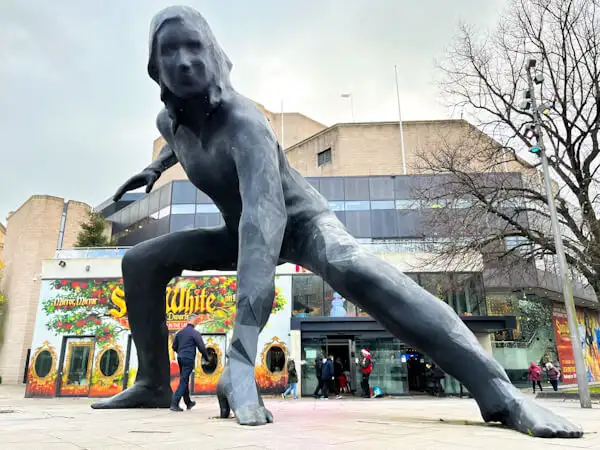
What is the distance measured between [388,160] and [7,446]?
3166 cm

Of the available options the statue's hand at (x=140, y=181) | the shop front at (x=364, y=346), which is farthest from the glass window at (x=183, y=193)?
the statue's hand at (x=140, y=181)

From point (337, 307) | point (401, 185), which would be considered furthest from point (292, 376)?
point (401, 185)

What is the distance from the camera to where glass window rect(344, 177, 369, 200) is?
87.0 feet

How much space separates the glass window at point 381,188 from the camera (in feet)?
86.5

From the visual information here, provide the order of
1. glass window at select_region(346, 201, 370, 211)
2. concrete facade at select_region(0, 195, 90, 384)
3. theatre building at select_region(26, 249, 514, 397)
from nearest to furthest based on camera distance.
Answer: theatre building at select_region(26, 249, 514, 397) < glass window at select_region(346, 201, 370, 211) < concrete facade at select_region(0, 195, 90, 384)

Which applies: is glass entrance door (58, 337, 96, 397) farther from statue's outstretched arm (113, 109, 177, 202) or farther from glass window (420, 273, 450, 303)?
statue's outstretched arm (113, 109, 177, 202)

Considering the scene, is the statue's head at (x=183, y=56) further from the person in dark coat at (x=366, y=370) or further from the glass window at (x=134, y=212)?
the glass window at (x=134, y=212)

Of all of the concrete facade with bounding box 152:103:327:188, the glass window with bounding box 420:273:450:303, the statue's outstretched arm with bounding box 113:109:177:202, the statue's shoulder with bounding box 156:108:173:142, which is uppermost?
the concrete facade with bounding box 152:103:327:188

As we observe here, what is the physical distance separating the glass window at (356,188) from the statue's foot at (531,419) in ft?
77.7

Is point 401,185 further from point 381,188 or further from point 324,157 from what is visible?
point 324,157

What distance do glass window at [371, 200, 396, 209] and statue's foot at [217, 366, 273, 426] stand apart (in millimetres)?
23399

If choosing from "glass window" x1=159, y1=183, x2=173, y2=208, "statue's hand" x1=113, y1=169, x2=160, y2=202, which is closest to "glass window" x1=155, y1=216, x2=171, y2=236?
"glass window" x1=159, y1=183, x2=173, y2=208

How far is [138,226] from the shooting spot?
3044 centimetres

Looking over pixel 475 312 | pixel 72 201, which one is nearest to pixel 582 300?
pixel 475 312
